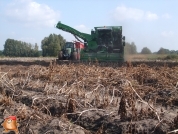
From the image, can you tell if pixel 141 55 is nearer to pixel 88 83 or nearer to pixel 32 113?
pixel 88 83

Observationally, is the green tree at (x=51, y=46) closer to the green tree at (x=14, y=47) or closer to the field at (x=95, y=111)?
the green tree at (x=14, y=47)

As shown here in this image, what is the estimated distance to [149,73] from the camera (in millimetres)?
10570

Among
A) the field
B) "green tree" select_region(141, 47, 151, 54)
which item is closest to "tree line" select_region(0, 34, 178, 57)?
"green tree" select_region(141, 47, 151, 54)

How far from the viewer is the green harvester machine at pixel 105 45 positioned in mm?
22984

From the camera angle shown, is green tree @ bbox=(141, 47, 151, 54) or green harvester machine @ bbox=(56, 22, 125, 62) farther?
green tree @ bbox=(141, 47, 151, 54)

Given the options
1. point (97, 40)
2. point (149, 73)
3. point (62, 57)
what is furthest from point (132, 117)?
point (62, 57)

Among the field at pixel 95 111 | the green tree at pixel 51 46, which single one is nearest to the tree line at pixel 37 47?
the green tree at pixel 51 46

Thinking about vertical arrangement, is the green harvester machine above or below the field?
above

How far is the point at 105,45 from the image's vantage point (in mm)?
24109

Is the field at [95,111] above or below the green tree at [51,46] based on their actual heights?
below

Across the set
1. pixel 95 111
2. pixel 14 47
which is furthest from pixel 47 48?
pixel 95 111

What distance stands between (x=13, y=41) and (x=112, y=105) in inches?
3704

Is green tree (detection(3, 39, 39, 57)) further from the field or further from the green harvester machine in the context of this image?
the field

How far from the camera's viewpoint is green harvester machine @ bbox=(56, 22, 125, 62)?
75.4 feet
